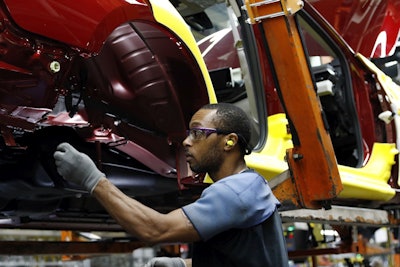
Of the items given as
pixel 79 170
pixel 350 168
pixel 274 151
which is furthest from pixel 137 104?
pixel 350 168

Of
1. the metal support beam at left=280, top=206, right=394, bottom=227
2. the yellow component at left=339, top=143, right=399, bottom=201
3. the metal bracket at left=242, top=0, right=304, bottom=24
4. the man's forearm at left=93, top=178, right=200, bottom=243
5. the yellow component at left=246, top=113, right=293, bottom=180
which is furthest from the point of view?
the yellow component at left=339, top=143, right=399, bottom=201

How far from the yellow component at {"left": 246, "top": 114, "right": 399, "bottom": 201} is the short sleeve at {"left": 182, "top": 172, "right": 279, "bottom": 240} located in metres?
1.06

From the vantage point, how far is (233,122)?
1.78m

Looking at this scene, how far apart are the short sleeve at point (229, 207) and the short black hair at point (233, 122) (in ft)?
0.51

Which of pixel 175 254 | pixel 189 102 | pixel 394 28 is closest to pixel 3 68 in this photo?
pixel 189 102

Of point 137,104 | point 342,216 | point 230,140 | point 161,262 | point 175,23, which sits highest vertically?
point 175,23

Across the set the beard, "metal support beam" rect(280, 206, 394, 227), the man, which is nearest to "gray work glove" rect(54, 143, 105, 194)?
the man

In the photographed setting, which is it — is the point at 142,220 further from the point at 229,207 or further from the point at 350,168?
the point at 350,168

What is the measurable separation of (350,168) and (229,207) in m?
2.23

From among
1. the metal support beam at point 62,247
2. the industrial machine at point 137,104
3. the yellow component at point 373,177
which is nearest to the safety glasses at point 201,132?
the industrial machine at point 137,104

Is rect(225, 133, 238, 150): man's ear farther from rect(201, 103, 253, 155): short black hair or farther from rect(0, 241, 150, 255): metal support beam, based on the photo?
rect(0, 241, 150, 255): metal support beam

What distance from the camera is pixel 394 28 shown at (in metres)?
4.71

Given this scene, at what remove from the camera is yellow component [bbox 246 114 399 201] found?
2.88 metres

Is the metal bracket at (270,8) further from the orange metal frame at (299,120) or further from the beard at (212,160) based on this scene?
the beard at (212,160)
